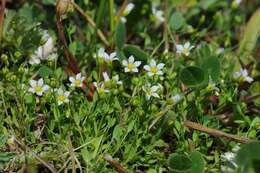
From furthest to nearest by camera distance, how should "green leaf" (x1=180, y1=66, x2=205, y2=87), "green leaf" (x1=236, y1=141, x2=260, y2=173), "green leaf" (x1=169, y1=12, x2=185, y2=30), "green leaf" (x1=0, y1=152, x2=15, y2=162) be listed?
"green leaf" (x1=169, y1=12, x2=185, y2=30) < "green leaf" (x1=180, y1=66, x2=205, y2=87) < "green leaf" (x1=0, y1=152, x2=15, y2=162) < "green leaf" (x1=236, y1=141, x2=260, y2=173)

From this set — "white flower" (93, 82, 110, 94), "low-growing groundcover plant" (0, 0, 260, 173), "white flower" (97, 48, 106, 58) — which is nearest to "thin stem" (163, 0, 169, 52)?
"low-growing groundcover plant" (0, 0, 260, 173)

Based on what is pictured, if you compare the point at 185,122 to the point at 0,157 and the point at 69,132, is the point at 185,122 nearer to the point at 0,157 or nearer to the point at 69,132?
the point at 69,132

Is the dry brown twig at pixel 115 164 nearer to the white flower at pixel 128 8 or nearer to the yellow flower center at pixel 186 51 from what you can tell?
the yellow flower center at pixel 186 51

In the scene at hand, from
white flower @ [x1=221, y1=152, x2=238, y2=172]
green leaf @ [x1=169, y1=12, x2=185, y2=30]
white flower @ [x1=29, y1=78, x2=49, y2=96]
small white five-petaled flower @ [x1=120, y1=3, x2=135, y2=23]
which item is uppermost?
small white five-petaled flower @ [x1=120, y1=3, x2=135, y2=23]

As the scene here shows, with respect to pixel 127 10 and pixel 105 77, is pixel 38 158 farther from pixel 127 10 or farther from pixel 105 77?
pixel 127 10

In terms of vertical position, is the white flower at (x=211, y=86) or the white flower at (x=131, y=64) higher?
the white flower at (x=131, y=64)

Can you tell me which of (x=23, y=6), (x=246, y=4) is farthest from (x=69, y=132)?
(x=246, y=4)

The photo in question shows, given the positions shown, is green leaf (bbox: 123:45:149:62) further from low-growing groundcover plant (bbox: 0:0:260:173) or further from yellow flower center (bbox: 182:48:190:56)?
yellow flower center (bbox: 182:48:190:56)

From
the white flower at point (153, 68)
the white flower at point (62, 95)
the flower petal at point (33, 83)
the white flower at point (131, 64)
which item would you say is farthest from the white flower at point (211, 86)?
the flower petal at point (33, 83)
